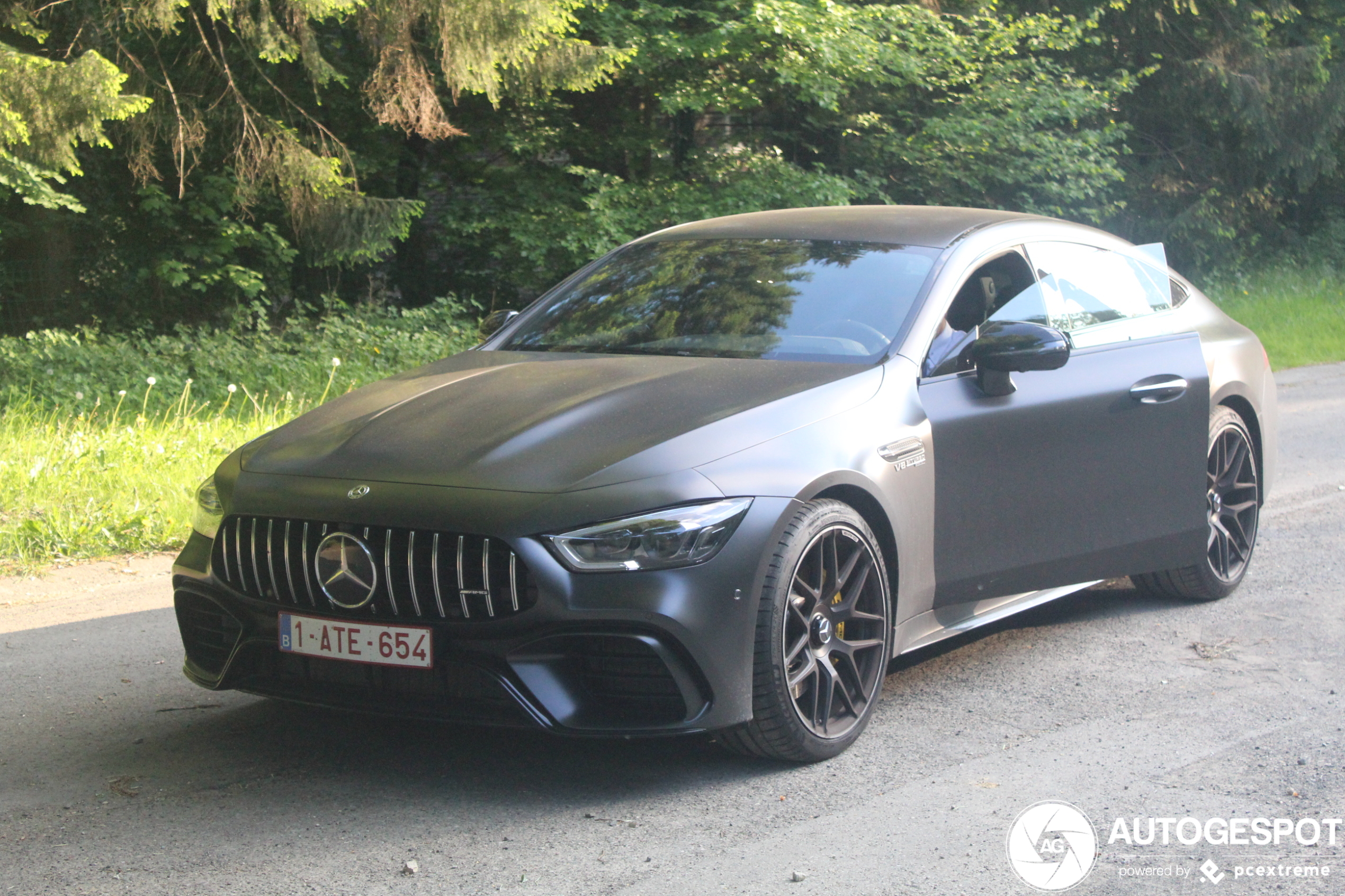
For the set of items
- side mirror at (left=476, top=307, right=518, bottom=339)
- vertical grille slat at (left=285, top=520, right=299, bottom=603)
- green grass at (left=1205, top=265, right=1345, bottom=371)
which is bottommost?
green grass at (left=1205, top=265, right=1345, bottom=371)

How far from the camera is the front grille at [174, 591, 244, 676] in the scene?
13.1ft

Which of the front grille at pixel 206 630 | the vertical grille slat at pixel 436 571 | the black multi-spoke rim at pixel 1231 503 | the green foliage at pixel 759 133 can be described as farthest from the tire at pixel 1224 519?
the green foliage at pixel 759 133

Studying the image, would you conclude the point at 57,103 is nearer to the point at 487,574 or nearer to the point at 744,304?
the point at 744,304

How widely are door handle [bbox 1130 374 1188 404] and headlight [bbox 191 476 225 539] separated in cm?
323

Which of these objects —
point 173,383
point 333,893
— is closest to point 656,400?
point 333,893

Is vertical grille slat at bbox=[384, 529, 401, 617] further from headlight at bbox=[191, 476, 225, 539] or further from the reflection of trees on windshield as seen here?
the reflection of trees on windshield

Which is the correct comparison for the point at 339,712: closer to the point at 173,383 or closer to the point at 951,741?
the point at 951,741

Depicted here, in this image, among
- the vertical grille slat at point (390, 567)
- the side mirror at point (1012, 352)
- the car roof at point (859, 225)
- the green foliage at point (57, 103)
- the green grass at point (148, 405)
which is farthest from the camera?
the green foliage at point (57, 103)

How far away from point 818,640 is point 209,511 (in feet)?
5.93

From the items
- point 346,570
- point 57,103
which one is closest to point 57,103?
point 57,103

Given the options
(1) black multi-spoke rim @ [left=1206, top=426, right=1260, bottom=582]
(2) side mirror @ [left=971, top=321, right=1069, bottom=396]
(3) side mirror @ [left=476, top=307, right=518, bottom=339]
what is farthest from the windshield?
(1) black multi-spoke rim @ [left=1206, top=426, right=1260, bottom=582]

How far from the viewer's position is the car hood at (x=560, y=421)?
12.3 ft

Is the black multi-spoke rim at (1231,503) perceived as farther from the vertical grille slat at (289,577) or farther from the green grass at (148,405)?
the green grass at (148,405)

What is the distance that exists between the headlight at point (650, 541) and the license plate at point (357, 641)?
437 mm
